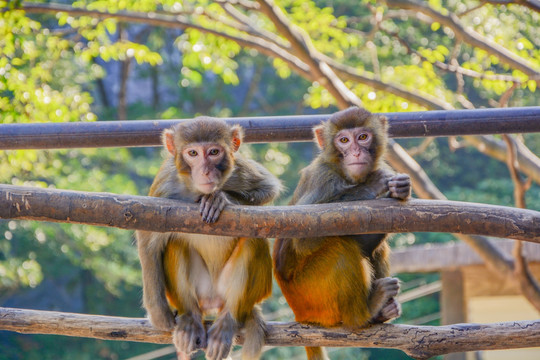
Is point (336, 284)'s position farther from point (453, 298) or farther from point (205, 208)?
point (453, 298)

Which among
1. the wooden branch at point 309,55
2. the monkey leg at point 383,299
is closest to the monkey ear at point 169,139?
the monkey leg at point 383,299

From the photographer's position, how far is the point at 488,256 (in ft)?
21.4

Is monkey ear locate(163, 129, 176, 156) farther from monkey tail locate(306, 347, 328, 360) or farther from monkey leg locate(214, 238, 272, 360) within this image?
monkey tail locate(306, 347, 328, 360)

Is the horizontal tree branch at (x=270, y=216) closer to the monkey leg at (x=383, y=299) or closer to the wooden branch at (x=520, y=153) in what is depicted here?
the monkey leg at (x=383, y=299)

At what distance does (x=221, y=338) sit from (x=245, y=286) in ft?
1.09

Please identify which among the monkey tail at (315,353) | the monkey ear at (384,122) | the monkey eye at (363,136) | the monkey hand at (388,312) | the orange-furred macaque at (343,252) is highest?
the monkey ear at (384,122)

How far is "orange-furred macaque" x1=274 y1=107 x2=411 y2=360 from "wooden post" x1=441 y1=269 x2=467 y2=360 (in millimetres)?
4543

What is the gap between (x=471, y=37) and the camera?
21.6 ft

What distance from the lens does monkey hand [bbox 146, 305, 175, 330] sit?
364cm

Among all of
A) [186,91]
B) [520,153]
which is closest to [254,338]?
[520,153]

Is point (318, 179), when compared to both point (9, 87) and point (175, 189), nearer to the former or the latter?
point (175, 189)

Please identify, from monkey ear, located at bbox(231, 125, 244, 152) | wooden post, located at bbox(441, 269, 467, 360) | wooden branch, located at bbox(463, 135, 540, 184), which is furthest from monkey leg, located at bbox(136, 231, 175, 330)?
wooden post, located at bbox(441, 269, 467, 360)

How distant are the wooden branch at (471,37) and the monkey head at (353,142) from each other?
2998mm

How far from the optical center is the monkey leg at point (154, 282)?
A: 12.0 feet
